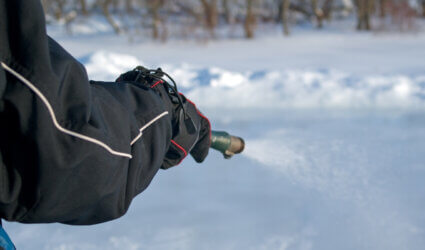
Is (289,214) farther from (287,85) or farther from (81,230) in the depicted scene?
(287,85)

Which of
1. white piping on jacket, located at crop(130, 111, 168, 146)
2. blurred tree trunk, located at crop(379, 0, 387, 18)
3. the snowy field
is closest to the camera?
white piping on jacket, located at crop(130, 111, 168, 146)

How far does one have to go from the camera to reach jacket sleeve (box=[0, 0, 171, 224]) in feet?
2.51

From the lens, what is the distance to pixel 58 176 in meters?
0.84

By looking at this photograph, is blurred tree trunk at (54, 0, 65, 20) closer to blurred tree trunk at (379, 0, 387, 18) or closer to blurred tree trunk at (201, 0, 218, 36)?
blurred tree trunk at (201, 0, 218, 36)

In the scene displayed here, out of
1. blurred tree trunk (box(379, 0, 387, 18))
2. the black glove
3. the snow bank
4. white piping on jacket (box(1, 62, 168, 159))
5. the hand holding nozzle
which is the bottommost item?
blurred tree trunk (box(379, 0, 387, 18))

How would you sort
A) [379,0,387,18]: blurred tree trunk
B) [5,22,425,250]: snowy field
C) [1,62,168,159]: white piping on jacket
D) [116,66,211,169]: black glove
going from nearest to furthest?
1. [1,62,168,159]: white piping on jacket
2. [116,66,211,169]: black glove
3. [5,22,425,250]: snowy field
4. [379,0,387,18]: blurred tree trunk

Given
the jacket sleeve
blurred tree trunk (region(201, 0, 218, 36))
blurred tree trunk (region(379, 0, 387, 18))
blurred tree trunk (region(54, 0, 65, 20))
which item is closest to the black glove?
the jacket sleeve

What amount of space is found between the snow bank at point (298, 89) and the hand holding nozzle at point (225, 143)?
4.65 ft

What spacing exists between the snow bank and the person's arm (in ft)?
7.71

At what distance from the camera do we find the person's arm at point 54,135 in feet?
2.51

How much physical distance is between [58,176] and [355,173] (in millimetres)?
1406

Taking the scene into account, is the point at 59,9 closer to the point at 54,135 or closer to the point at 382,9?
A: the point at 382,9

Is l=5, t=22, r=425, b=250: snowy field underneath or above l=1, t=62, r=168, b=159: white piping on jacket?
underneath

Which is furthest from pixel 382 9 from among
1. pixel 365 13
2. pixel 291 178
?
pixel 291 178
